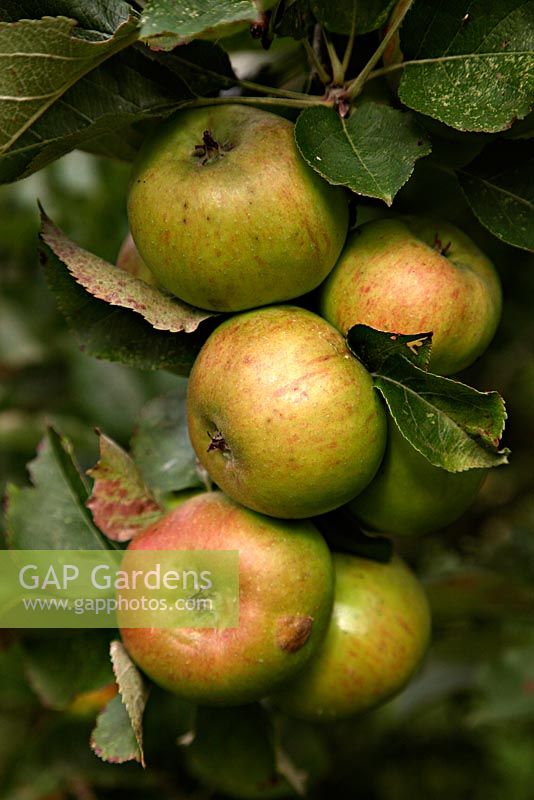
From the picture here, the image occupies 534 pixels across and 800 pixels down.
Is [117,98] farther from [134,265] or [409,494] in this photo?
[409,494]

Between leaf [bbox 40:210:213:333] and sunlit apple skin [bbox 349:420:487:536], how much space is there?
0.25m

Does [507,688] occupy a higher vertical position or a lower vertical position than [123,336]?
lower

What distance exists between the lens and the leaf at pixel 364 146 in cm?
81

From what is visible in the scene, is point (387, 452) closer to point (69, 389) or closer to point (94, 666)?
point (94, 666)

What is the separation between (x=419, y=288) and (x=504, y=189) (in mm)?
176

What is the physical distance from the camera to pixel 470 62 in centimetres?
85

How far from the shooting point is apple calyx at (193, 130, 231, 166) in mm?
857

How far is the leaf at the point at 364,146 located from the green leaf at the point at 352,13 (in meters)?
0.08

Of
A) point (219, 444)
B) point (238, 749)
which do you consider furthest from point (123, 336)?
point (238, 749)

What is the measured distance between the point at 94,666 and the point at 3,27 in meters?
0.77

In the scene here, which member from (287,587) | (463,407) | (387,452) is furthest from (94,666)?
(463,407)

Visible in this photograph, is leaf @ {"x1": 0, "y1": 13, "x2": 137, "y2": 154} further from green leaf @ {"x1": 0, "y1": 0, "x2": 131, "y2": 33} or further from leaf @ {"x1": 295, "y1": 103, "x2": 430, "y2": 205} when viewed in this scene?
leaf @ {"x1": 295, "y1": 103, "x2": 430, "y2": 205}

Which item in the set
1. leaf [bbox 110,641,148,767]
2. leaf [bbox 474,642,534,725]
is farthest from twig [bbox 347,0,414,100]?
leaf [bbox 474,642,534,725]

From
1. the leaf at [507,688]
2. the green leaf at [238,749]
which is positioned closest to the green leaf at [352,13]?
the green leaf at [238,749]
